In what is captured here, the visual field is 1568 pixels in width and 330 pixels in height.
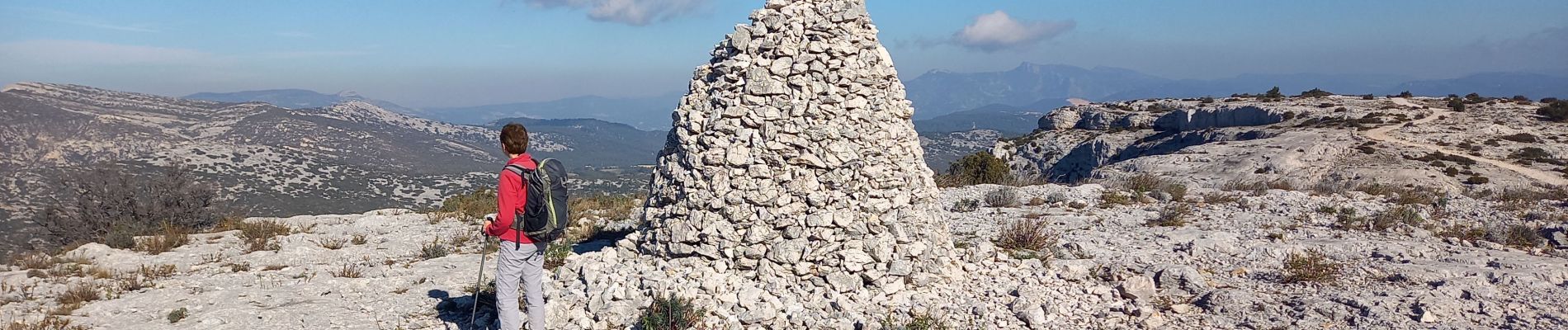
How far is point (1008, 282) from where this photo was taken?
6891mm

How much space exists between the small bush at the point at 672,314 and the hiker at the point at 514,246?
2.77 ft

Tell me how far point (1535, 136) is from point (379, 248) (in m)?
42.3

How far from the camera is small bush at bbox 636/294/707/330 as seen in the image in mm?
5512

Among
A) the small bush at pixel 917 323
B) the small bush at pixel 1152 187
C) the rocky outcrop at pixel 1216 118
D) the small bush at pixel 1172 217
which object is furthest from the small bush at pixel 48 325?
the rocky outcrop at pixel 1216 118

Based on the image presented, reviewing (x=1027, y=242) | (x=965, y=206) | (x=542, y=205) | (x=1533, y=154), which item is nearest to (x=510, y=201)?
(x=542, y=205)

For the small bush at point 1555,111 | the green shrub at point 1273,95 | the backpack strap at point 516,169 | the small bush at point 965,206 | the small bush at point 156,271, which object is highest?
the green shrub at point 1273,95

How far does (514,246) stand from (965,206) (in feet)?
29.0

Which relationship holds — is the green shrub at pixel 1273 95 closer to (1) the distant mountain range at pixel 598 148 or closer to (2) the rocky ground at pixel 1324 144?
(2) the rocky ground at pixel 1324 144

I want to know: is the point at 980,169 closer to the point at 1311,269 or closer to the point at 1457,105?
the point at 1311,269

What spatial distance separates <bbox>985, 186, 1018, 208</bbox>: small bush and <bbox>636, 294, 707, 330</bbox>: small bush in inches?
308

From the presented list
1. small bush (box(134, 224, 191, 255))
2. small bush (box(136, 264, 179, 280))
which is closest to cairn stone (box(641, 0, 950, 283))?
small bush (box(136, 264, 179, 280))

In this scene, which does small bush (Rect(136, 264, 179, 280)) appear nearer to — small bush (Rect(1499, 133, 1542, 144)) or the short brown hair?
the short brown hair

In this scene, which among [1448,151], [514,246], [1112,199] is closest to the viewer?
Result: [514,246]

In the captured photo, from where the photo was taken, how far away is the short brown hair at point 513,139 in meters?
4.78
